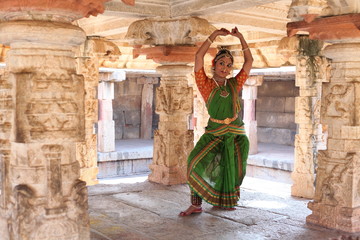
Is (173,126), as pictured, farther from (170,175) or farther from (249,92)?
(249,92)

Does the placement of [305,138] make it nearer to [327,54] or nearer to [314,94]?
[314,94]

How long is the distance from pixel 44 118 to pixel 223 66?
1.73 meters

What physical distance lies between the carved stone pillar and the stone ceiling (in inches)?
79.2

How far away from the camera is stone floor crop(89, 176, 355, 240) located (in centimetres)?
370

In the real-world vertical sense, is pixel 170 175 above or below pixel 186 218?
above

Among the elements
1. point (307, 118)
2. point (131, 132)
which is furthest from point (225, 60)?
point (131, 132)

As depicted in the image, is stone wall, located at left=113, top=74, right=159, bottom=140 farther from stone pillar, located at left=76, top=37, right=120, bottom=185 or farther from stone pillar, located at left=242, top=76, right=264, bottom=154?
stone pillar, located at left=76, top=37, right=120, bottom=185

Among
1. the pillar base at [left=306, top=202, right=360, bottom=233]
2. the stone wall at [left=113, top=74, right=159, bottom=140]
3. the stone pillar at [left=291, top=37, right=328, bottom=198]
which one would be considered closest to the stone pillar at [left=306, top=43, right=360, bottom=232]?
the pillar base at [left=306, top=202, right=360, bottom=233]

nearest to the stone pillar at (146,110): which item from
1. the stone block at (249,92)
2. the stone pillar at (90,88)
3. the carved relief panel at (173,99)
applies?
the stone block at (249,92)

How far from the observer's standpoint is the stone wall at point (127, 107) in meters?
15.2

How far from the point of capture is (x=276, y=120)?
48.4ft

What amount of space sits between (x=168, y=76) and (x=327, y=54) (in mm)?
2216

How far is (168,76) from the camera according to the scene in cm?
566

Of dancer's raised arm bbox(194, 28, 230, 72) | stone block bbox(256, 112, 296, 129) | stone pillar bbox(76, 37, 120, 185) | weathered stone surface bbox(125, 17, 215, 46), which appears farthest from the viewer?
stone block bbox(256, 112, 296, 129)
